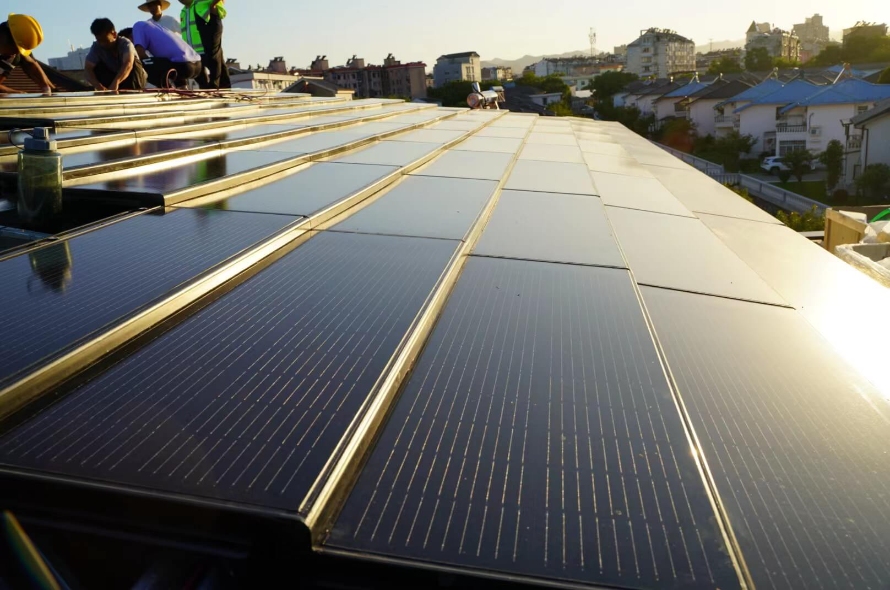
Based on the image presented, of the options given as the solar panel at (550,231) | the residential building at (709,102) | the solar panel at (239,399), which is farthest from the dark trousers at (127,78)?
the residential building at (709,102)

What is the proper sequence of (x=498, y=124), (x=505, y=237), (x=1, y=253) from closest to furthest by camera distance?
(x=1, y=253)
(x=505, y=237)
(x=498, y=124)

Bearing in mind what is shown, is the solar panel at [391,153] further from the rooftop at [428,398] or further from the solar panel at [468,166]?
the rooftop at [428,398]

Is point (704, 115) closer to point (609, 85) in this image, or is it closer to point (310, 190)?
point (609, 85)

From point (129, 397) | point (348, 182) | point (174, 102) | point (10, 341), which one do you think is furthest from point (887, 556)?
point (174, 102)

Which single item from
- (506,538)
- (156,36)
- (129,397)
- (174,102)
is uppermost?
(156,36)

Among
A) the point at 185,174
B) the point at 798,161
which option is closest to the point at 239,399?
the point at 185,174

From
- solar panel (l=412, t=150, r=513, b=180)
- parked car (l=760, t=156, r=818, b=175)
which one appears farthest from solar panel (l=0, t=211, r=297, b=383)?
parked car (l=760, t=156, r=818, b=175)

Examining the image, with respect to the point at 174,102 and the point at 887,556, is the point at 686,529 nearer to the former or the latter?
the point at 887,556
